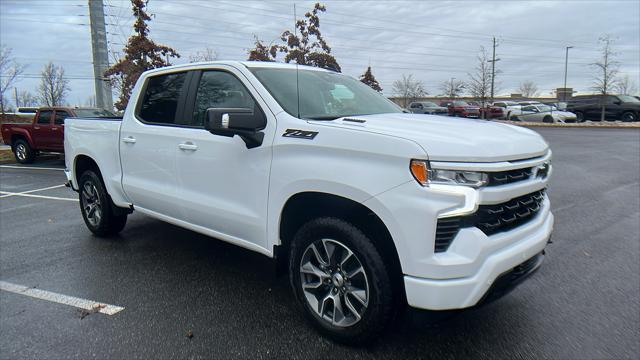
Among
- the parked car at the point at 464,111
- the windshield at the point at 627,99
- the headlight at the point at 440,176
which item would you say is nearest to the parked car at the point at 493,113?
the parked car at the point at 464,111

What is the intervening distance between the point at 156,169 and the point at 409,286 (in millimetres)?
2752

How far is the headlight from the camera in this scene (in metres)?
2.43

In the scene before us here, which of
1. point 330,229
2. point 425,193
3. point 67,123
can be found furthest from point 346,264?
point 67,123

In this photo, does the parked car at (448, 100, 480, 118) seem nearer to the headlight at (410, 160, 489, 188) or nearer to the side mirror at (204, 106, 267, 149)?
the side mirror at (204, 106, 267, 149)

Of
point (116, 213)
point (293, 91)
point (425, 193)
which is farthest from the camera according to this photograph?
point (116, 213)

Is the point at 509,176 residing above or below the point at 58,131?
above

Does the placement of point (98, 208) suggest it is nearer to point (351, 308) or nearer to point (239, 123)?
point (239, 123)

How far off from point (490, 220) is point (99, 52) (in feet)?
73.5

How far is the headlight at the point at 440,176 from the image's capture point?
2432 mm

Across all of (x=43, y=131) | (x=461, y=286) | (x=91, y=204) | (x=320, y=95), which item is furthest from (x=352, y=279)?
(x=43, y=131)

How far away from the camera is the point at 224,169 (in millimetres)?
3516

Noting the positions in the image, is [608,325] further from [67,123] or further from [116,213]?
[67,123]

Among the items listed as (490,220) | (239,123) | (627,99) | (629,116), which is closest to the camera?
(490,220)

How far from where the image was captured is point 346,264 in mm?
2873
